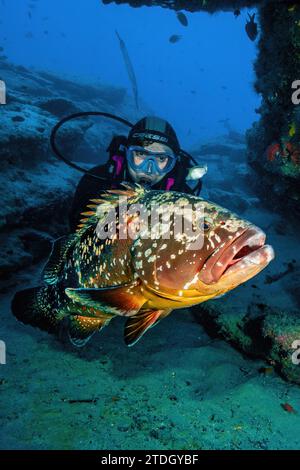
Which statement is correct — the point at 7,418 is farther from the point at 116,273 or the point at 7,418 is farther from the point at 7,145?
the point at 7,145

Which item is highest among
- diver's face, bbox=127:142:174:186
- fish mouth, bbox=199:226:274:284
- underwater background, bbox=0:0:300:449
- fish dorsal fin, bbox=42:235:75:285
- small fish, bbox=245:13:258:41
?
small fish, bbox=245:13:258:41

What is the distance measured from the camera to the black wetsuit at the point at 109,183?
448cm

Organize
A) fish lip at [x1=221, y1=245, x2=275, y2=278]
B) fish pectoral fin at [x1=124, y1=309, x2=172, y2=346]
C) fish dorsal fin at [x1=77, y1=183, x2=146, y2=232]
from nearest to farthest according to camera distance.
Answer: fish lip at [x1=221, y1=245, x2=275, y2=278]
fish pectoral fin at [x1=124, y1=309, x2=172, y2=346]
fish dorsal fin at [x1=77, y1=183, x2=146, y2=232]

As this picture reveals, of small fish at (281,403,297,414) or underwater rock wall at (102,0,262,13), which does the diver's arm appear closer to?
small fish at (281,403,297,414)

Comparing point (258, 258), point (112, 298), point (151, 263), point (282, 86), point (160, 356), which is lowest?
point (160, 356)

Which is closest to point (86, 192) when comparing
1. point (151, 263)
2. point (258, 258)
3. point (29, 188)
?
point (29, 188)

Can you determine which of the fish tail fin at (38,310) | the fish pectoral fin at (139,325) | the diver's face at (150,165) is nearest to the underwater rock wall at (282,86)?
the diver's face at (150,165)

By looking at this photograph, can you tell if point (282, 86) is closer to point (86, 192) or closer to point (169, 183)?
point (169, 183)

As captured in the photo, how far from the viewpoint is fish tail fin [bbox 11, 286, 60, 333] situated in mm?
3160

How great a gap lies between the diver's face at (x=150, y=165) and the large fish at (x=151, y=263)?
1.76m

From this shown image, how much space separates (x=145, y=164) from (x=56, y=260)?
78.5 inches

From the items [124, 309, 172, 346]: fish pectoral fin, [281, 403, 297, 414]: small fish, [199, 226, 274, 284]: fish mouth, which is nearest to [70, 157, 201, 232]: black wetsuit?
[124, 309, 172, 346]: fish pectoral fin

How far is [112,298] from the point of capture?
209 cm

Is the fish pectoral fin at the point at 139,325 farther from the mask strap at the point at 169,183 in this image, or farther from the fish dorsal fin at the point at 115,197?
the mask strap at the point at 169,183
